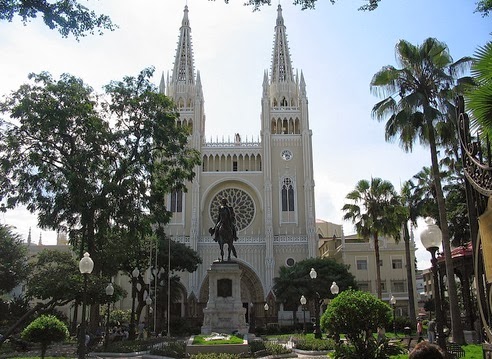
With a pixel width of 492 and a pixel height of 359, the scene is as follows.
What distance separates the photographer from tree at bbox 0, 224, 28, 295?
1401 inches

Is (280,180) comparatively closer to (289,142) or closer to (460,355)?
(289,142)

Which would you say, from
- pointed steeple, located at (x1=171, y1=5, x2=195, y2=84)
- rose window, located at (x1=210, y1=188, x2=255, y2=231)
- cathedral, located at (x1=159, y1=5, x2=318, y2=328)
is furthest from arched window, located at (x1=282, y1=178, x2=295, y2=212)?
pointed steeple, located at (x1=171, y1=5, x2=195, y2=84)

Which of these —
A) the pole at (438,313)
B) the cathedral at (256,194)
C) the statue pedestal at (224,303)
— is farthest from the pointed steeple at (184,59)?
the pole at (438,313)

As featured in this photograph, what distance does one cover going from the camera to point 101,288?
73.4 feet

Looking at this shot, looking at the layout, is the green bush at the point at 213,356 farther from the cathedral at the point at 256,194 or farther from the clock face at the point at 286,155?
the clock face at the point at 286,155

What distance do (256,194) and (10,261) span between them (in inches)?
942

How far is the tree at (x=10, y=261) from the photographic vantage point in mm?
35594

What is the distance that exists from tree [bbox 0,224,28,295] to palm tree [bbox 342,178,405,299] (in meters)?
23.8

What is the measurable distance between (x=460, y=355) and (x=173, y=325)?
29742mm

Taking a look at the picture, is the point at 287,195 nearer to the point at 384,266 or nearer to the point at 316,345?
the point at 384,266

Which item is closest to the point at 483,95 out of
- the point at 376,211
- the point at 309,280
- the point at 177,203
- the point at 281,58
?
the point at 376,211

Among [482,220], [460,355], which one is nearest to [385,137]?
[460,355]

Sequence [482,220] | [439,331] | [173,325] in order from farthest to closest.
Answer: [173,325] < [439,331] < [482,220]

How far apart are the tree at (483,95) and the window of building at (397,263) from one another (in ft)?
153
